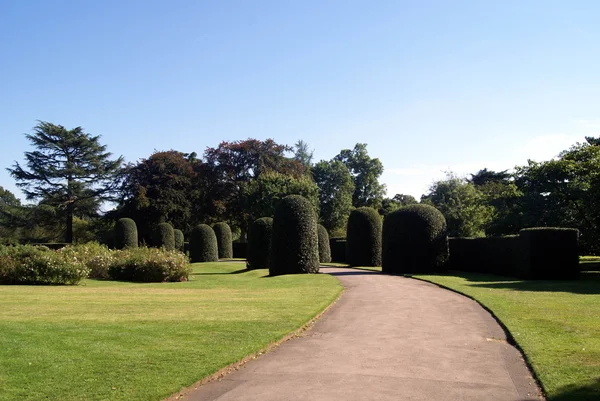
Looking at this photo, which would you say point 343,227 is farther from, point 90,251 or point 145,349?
point 145,349

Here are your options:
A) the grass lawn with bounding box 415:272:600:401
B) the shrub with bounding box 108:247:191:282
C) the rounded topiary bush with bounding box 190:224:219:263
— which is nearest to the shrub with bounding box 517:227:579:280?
the grass lawn with bounding box 415:272:600:401

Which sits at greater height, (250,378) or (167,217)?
(167,217)

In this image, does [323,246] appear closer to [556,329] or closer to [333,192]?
[333,192]

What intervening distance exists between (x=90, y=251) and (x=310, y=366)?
21.3 meters

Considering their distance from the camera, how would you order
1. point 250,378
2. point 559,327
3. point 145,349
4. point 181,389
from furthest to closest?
point 559,327, point 145,349, point 250,378, point 181,389

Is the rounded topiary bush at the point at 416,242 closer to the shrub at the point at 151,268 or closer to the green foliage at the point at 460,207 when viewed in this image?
the shrub at the point at 151,268

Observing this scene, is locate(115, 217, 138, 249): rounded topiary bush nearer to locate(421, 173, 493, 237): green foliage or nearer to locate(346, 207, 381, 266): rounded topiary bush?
locate(346, 207, 381, 266): rounded topiary bush

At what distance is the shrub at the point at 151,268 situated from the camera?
23250 millimetres

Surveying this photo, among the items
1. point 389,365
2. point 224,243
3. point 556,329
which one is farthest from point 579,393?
point 224,243

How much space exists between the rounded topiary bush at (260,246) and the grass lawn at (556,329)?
14929mm

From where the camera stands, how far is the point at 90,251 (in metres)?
25.7

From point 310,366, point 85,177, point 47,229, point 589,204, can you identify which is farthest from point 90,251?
point 47,229

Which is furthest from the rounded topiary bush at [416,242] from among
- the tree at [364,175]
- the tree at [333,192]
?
the tree at [364,175]

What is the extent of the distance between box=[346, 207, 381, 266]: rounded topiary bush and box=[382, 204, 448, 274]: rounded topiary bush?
6376 millimetres
